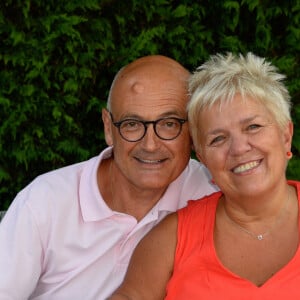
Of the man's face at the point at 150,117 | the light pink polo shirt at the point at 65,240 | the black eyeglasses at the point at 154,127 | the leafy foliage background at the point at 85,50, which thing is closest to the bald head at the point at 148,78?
the man's face at the point at 150,117

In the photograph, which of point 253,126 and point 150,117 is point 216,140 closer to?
point 253,126

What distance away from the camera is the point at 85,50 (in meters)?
3.94

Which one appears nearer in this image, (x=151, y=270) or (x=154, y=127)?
(x=151, y=270)

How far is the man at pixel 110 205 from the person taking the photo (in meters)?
2.60

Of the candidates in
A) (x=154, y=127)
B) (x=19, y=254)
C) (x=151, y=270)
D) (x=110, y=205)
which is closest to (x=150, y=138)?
(x=154, y=127)

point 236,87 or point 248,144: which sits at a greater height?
point 236,87

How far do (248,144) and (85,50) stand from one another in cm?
190

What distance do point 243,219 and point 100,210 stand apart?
0.62 metres

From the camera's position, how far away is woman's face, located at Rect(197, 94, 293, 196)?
7.61 feet

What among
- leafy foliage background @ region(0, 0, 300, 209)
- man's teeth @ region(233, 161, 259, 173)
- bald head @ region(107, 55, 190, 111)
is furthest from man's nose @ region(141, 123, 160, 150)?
leafy foliage background @ region(0, 0, 300, 209)

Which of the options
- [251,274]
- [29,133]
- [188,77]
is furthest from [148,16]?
[251,274]

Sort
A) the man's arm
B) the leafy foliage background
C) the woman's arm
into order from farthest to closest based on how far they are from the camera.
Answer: the leafy foliage background < the man's arm < the woman's arm

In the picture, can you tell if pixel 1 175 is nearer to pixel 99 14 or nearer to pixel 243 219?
pixel 99 14

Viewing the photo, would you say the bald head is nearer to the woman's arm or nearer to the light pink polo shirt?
the light pink polo shirt
